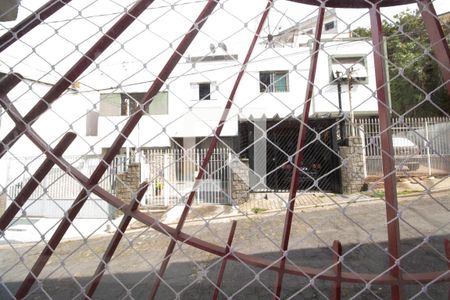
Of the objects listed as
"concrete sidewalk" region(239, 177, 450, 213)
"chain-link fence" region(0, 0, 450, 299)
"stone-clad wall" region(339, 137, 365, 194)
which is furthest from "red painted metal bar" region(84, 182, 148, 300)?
"stone-clad wall" region(339, 137, 365, 194)

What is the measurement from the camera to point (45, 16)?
4.62ft

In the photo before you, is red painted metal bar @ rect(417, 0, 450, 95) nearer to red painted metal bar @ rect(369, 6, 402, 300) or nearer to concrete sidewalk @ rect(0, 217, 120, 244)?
red painted metal bar @ rect(369, 6, 402, 300)

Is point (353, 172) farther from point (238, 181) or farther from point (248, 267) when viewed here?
point (248, 267)

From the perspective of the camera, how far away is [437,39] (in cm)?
134

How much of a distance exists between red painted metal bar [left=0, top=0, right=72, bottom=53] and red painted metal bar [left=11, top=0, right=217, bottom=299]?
13.2 inches

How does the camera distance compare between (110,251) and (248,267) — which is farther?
(248,267)

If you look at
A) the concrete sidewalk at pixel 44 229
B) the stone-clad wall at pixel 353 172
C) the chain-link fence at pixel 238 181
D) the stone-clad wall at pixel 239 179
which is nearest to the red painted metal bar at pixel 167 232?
the chain-link fence at pixel 238 181

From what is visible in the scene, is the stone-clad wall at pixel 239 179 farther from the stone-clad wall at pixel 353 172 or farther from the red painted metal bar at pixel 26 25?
the red painted metal bar at pixel 26 25

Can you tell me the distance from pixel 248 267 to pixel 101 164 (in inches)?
38.1

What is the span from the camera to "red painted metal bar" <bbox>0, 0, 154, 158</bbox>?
128 centimetres

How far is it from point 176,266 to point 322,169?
22.4 feet

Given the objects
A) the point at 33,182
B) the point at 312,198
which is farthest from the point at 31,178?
the point at 312,198

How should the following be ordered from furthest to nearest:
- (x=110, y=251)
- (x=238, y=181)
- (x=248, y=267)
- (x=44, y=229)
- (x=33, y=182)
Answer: (x=238, y=181) → (x=44, y=229) → (x=248, y=267) → (x=110, y=251) → (x=33, y=182)

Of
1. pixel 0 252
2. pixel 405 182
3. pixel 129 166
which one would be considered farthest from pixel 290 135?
pixel 0 252
